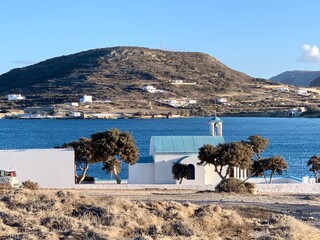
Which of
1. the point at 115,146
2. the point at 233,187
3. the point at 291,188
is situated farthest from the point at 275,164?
the point at 233,187

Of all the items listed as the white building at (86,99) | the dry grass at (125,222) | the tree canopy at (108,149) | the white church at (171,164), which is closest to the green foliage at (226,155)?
the white church at (171,164)

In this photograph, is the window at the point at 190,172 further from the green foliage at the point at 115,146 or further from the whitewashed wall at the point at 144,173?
the green foliage at the point at 115,146

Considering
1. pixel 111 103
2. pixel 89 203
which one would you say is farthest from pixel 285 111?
pixel 89 203

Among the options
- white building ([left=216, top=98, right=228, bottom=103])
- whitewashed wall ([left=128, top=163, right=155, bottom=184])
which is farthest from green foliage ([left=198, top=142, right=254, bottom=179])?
white building ([left=216, top=98, right=228, bottom=103])

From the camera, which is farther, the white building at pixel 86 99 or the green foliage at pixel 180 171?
the white building at pixel 86 99

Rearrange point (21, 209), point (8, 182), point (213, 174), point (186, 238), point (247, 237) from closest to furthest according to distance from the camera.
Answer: point (186, 238) → point (247, 237) → point (21, 209) → point (8, 182) → point (213, 174)

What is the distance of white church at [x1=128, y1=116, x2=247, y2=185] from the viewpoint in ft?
127

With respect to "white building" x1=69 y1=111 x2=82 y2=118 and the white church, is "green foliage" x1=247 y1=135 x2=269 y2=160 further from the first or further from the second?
"white building" x1=69 y1=111 x2=82 y2=118

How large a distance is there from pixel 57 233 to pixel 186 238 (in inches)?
96.0

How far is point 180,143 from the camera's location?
40125 millimetres

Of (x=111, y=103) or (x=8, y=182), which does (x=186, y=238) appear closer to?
(x=8, y=182)

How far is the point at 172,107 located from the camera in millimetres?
195625

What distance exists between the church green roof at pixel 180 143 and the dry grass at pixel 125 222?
2185 cm

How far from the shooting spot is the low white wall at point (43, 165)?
108 feet
